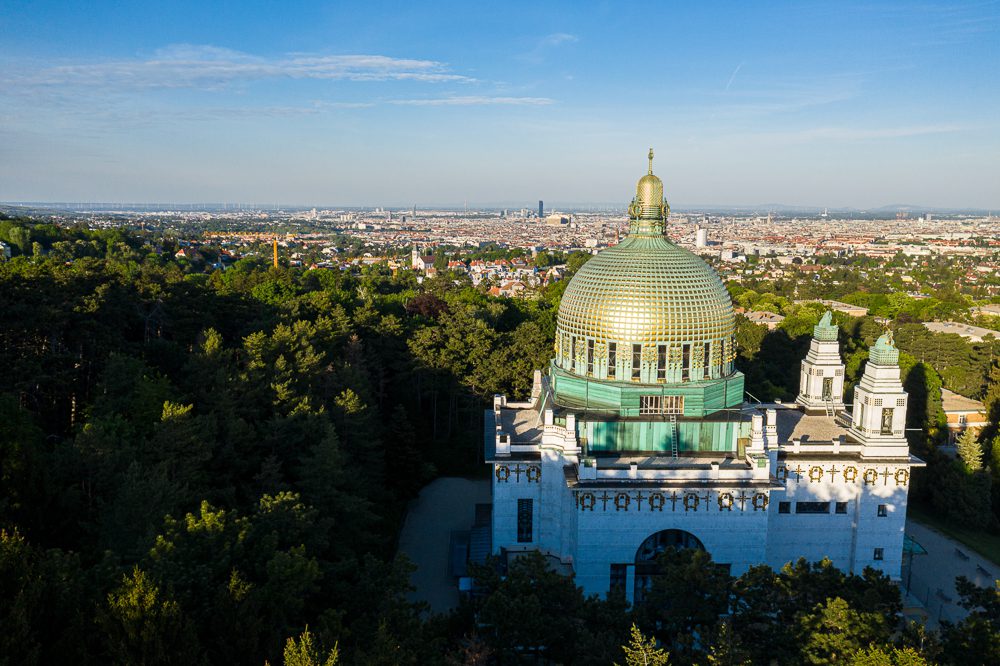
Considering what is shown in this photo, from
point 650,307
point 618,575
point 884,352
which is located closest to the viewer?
point 618,575

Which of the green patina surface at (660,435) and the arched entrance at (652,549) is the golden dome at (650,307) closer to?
the green patina surface at (660,435)

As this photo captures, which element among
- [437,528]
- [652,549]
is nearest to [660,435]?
[652,549]

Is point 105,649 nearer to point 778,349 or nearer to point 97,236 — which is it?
point 778,349

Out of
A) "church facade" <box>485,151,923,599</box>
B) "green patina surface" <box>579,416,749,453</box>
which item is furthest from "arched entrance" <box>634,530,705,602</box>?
"green patina surface" <box>579,416,749,453</box>

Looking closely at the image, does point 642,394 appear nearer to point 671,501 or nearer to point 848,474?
point 671,501

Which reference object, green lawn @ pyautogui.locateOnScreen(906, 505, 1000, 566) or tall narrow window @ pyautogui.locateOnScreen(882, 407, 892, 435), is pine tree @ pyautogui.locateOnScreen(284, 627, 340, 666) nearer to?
tall narrow window @ pyautogui.locateOnScreen(882, 407, 892, 435)

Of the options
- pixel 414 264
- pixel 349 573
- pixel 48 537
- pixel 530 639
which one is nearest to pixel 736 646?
pixel 530 639

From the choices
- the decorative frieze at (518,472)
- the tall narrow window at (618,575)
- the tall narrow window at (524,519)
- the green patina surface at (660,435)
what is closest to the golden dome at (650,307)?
the green patina surface at (660,435)
